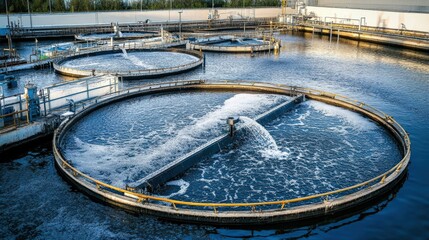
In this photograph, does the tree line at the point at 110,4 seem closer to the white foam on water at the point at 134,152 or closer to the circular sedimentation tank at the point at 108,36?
the circular sedimentation tank at the point at 108,36

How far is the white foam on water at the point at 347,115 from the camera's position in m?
26.1

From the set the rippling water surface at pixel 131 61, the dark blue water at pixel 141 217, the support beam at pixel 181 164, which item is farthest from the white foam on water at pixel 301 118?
the rippling water surface at pixel 131 61

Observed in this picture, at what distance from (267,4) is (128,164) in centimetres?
9049

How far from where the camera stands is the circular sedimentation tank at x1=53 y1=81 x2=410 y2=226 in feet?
54.4

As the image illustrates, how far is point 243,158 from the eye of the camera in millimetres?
21500

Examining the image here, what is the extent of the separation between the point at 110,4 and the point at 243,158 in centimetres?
7392

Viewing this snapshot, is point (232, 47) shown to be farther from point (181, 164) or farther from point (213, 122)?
point (181, 164)

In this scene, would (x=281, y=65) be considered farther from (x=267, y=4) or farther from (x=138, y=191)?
(x=267, y=4)

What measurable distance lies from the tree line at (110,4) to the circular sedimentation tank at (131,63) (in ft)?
108

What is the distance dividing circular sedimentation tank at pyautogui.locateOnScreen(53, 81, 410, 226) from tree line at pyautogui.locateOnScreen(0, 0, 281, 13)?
55396 millimetres

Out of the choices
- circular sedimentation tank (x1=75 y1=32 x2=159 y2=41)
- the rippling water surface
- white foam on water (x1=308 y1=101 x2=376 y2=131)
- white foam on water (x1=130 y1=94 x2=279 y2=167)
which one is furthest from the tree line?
white foam on water (x1=308 y1=101 x2=376 y2=131)

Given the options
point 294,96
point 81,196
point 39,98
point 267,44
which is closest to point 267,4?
point 267,44

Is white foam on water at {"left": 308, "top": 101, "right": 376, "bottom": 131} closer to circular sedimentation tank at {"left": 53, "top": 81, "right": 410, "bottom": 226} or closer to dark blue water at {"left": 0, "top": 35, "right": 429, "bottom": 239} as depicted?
circular sedimentation tank at {"left": 53, "top": 81, "right": 410, "bottom": 226}

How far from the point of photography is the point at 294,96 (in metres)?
31.5
